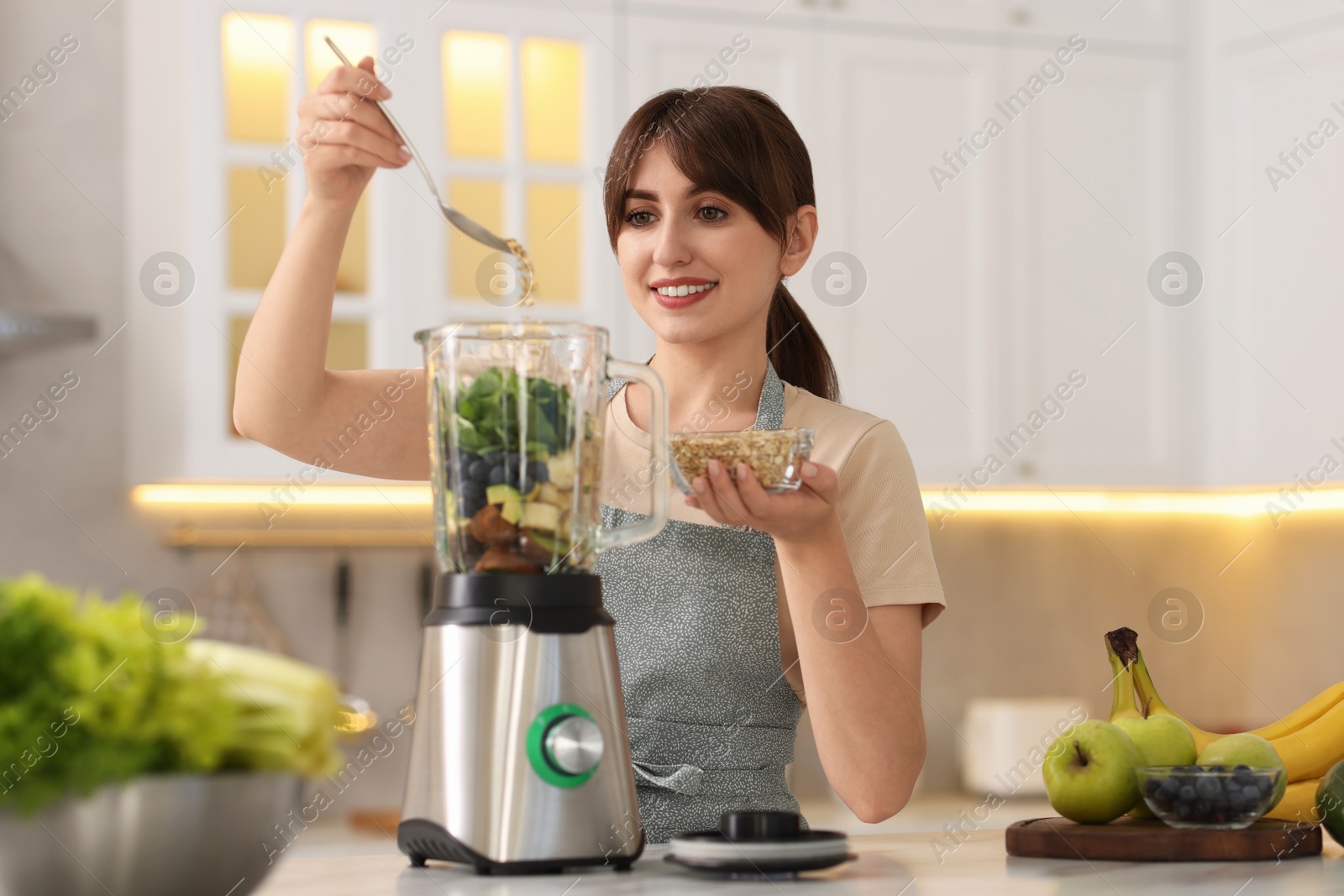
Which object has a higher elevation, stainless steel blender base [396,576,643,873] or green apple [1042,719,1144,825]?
stainless steel blender base [396,576,643,873]

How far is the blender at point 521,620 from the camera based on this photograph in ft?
2.33

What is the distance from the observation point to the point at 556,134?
7.68 feet

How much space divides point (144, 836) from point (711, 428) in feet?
2.59

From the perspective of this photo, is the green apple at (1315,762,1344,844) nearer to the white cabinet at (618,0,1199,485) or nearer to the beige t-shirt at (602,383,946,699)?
the beige t-shirt at (602,383,946,699)

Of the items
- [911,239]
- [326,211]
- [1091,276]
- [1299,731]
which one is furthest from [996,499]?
[326,211]

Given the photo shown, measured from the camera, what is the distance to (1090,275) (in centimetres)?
260

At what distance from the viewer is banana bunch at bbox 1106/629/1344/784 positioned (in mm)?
971

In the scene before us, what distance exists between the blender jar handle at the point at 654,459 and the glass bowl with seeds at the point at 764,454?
0.07 meters

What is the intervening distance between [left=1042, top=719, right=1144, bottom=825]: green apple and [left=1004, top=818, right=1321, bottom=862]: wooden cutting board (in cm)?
2

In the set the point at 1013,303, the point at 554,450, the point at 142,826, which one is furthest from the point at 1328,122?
the point at 142,826

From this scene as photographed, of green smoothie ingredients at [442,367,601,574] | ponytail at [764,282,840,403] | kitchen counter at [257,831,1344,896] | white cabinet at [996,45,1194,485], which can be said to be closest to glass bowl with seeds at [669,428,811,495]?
green smoothie ingredients at [442,367,601,574]

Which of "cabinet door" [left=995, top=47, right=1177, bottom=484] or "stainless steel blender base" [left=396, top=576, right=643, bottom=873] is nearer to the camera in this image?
"stainless steel blender base" [left=396, top=576, right=643, bottom=873]

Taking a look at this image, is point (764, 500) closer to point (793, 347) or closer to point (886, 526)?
point (886, 526)

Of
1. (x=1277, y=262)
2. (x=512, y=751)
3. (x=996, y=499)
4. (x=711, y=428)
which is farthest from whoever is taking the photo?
(x=996, y=499)
